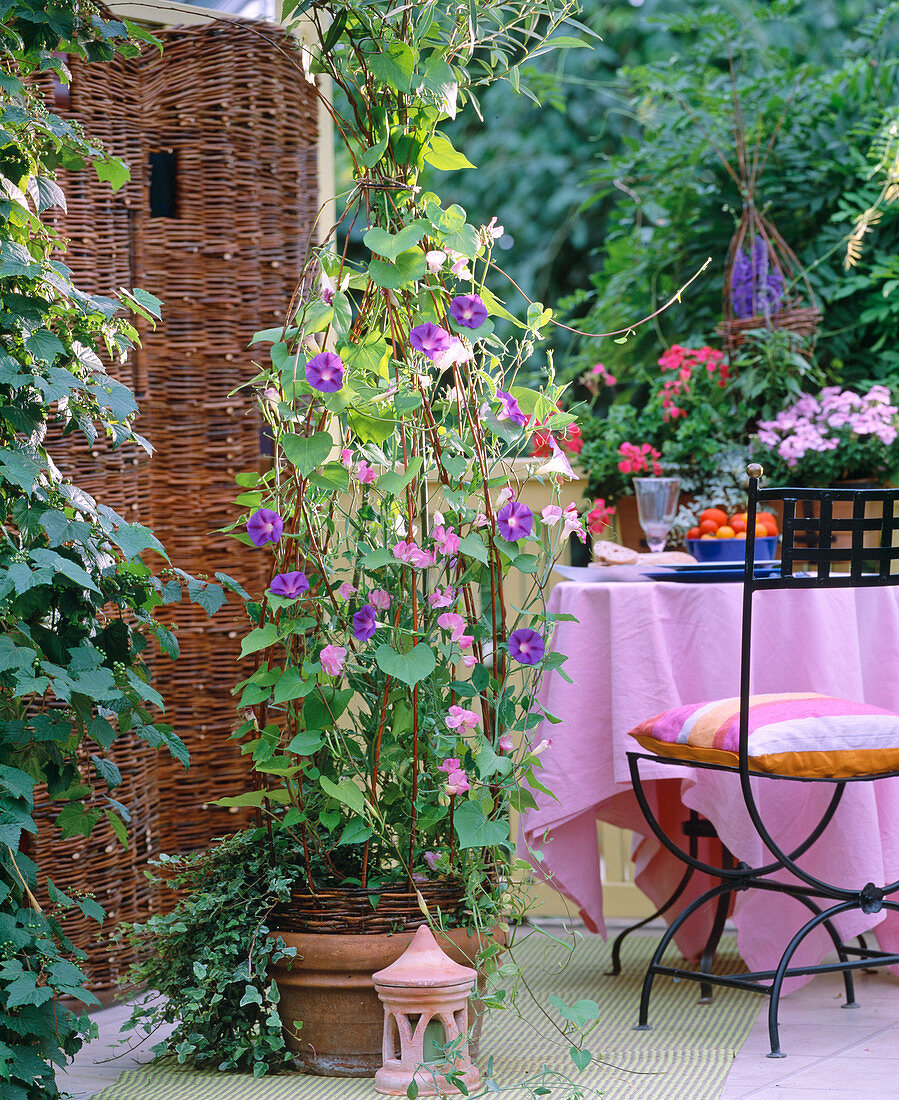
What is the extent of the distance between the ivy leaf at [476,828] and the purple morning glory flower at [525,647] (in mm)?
208

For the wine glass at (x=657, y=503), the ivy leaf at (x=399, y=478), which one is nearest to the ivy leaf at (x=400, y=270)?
the ivy leaf at (x=399, y=478)

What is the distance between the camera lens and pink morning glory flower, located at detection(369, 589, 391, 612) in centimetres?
190

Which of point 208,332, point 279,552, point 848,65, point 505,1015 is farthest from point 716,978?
point 848,65

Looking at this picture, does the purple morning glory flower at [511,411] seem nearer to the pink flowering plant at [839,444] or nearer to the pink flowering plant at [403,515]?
the pink flowering plant at [403,515]

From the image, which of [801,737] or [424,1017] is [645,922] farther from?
[424,1017]

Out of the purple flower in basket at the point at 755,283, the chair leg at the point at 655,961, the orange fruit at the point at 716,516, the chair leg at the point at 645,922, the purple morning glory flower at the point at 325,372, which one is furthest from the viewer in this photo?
the purple flower in basket at the point at 755,283

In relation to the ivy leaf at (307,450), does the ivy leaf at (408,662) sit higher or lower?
lower

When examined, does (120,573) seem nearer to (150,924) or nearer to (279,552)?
(279,552)

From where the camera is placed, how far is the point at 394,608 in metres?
1.94

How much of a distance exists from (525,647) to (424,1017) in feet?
1.68

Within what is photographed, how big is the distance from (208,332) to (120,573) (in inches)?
36.3

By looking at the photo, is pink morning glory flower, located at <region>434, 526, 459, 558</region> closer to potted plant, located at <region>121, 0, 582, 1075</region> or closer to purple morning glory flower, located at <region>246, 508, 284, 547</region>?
potted plant, located at <region>121, 0, 582, 1075</region>

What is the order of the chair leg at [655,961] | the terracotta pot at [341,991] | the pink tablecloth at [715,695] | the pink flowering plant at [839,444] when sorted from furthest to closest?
the pink flowering plant at [839,444]
the pink tablecloth at [715,695]
the chair leg at [655,961]
the terracotta pot at [341,991]

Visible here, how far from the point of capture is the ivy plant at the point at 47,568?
1670 mm
